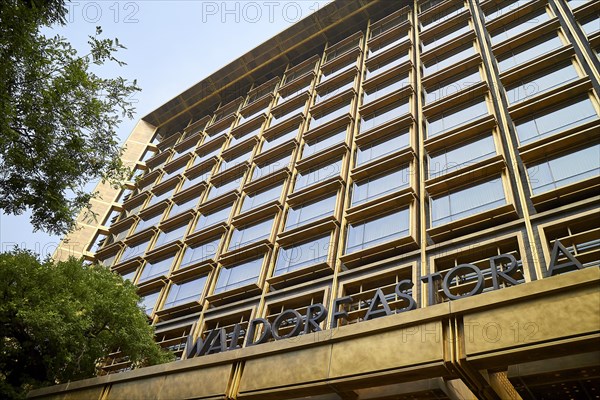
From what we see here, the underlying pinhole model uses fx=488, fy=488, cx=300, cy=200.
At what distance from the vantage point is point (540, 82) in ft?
74.2

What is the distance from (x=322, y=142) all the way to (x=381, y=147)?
4.95 m

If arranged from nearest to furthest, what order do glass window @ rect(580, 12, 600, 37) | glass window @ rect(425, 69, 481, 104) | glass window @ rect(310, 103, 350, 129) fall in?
glass window @ rect(580, 12, 600, 37) < glass window @ rect(425, 69, 481, 104) < glass window @ rect(310, 103, 350, 129)

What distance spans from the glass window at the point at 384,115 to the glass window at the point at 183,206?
1304cm

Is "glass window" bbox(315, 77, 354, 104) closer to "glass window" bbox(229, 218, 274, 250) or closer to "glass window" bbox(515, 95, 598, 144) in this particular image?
"glass window" bbox(229, 218, 274, 250)

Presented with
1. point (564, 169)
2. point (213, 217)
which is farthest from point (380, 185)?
point (213, 217)

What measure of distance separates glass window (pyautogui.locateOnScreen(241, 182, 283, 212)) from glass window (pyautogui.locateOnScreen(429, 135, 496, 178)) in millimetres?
9383

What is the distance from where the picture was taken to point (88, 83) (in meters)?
14.1

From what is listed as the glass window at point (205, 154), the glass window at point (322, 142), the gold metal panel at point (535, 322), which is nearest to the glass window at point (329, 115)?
the glass window at point (322, 142)

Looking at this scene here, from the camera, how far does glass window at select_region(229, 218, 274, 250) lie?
26.4 meters

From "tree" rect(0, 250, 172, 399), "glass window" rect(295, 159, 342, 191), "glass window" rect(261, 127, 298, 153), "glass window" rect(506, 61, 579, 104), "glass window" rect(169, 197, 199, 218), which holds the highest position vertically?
"glass window" rect(261, 127, 298, 153)

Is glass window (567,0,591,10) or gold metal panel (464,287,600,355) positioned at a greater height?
glass window (567,0,591,10)

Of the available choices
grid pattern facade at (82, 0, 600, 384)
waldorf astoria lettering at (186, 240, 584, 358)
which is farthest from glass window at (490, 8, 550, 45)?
waldorf astoria lettering at (186, 240, 584, 358)

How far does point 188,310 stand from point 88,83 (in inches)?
595

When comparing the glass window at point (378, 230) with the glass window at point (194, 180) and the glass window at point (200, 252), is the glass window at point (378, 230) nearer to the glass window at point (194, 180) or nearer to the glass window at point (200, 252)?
the glass window at point (200, 252)
